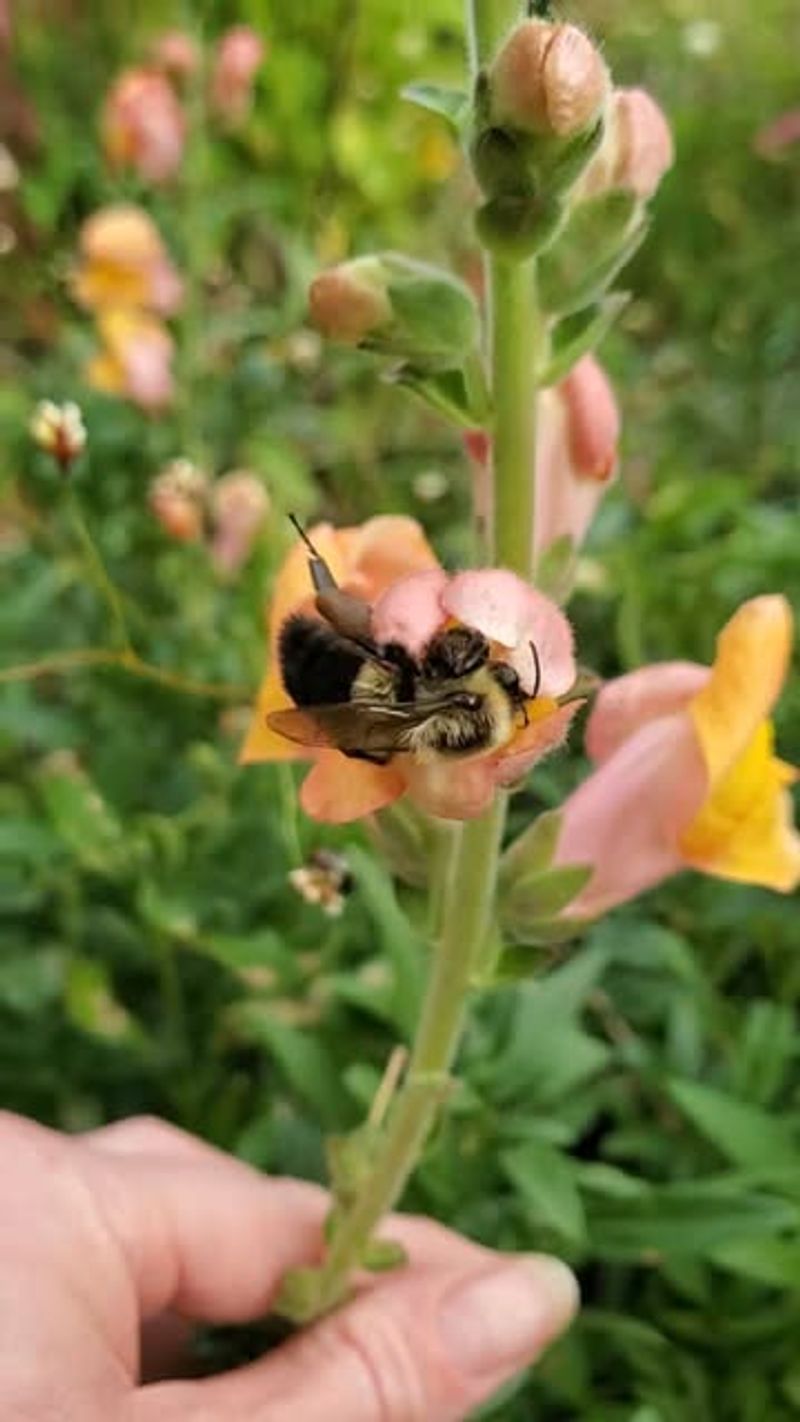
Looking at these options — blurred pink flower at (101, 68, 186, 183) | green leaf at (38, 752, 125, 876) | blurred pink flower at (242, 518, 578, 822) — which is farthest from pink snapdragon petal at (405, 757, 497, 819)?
blurred pink flower at (101, 68, 186, 183)

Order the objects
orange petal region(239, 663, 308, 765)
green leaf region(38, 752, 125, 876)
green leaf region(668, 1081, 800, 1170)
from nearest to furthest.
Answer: orange petal region(239, 663, 308, 765)
green leaf region(668, 1081, 800, 1170)
green leaf region(38, 752, 125, 876)

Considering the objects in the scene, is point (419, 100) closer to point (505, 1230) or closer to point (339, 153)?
point (505, 1230)

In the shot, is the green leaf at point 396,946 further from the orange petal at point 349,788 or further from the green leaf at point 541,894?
the orange petal at point 349,788

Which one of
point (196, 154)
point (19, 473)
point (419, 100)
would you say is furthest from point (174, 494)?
point (419, 100)

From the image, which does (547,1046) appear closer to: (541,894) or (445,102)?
(541,894)

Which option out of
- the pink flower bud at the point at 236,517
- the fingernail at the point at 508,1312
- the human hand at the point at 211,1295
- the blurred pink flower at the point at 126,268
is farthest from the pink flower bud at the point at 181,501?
the fingernail at the point at 508,1312

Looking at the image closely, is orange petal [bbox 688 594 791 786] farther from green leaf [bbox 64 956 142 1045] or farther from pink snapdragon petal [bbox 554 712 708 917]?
green leaf [bbox 64 956 142 1045]
